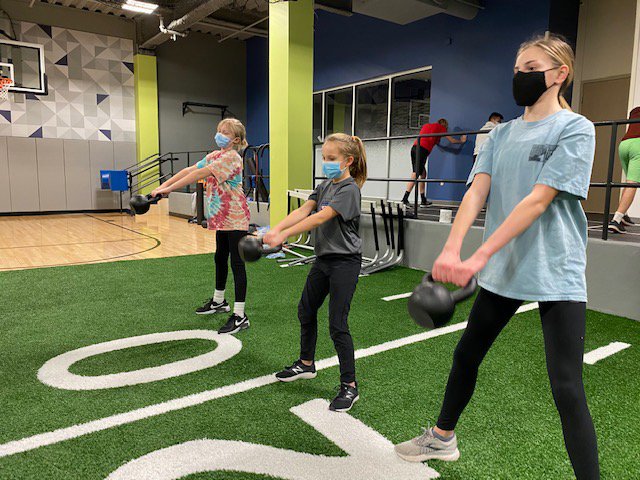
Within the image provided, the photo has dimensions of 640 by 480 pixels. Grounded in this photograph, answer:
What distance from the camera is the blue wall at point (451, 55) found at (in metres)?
8.10

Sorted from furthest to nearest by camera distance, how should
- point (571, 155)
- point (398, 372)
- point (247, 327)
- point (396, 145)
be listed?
point (396, 145) < point (247, 327) < point (398, 372) < point (571, 155)

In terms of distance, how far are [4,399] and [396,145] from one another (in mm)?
9158

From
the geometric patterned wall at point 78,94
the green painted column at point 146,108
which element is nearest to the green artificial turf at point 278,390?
the geometric patterned wall at point 78,94

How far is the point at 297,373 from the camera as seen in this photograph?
8.45 ft

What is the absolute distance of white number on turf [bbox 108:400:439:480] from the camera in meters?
1.77

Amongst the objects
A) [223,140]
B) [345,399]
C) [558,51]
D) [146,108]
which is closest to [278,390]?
[345,399]

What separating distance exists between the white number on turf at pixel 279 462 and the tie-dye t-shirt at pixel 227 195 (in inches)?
67.9

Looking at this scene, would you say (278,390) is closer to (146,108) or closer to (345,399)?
(345,399)

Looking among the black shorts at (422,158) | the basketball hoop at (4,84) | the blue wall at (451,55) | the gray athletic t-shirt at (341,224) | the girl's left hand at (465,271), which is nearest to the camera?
the girl's left hand at (465,271)

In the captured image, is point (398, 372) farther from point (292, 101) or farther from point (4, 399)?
point (292, 101)

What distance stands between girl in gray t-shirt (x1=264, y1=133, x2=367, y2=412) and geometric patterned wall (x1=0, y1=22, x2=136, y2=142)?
12.2 metres

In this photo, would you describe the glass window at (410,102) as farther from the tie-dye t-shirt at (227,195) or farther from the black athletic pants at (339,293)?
the black athletic pants at (339,293)

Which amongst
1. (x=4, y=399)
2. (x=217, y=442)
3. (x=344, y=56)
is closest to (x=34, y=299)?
(x=4, y=399)

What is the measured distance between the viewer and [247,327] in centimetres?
345
